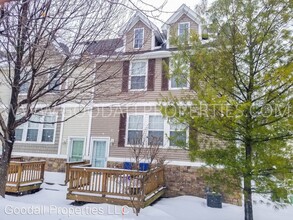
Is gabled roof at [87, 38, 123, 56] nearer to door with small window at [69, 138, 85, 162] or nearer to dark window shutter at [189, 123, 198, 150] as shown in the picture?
dark window shutter at [189, 123, 198, 150]

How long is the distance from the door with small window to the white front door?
0.74 meters

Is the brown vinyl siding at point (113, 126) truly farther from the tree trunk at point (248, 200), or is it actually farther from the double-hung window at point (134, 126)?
the tree trunk at point (248, 200)

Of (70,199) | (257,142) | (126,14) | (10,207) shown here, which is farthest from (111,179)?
(126,14)

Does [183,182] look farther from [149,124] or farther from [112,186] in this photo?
[112,186]

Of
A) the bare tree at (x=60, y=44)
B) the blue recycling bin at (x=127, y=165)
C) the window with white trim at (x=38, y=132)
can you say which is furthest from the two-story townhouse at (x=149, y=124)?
the bare tree at (x=60, y=44)

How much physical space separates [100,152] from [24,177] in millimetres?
3514

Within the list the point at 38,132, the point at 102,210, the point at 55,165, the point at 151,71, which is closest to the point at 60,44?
the point at 102,210

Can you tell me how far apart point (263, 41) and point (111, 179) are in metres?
6.03

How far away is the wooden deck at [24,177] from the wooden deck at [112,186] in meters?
2.26

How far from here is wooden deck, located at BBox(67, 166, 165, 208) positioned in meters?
6.93

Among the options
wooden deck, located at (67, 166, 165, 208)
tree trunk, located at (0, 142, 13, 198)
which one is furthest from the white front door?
tree trunk, located at (0, 142, 13, 198)

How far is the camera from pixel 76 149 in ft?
38.0

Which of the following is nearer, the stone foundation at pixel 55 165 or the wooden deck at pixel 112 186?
the wooden deck at pixel 112 186

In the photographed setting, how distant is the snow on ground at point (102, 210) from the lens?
4836 mm
